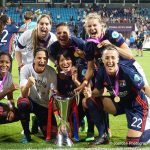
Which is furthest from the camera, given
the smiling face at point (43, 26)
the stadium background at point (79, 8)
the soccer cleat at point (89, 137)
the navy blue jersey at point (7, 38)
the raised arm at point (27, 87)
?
the stadium background at point (79, 8)

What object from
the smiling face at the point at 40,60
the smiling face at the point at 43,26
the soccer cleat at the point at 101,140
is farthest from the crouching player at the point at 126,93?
the smiling face at the point at 43,26

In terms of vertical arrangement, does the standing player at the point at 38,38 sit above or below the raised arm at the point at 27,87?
above

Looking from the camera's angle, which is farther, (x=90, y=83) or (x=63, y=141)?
(x=90, y=83)

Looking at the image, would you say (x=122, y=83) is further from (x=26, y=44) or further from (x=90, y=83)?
(x=26, y=44)

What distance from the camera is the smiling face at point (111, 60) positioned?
4965 millimetres

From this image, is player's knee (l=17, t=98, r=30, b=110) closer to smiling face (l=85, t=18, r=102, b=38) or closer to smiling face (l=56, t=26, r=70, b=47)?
smiling face (l=56, t=26, r=70, b=47)

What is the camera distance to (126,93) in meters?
5.18

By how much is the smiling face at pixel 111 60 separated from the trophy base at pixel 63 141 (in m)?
0.99

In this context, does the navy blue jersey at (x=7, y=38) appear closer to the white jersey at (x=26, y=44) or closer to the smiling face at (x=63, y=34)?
the white jersey at (x=26, y=44)

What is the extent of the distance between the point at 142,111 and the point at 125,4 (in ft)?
135

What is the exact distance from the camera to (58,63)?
5.64m

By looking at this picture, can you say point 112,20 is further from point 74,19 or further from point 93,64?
point 93,64

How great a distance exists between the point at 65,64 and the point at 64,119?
2.33ft

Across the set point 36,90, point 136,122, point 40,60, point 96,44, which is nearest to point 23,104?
point 36,90
